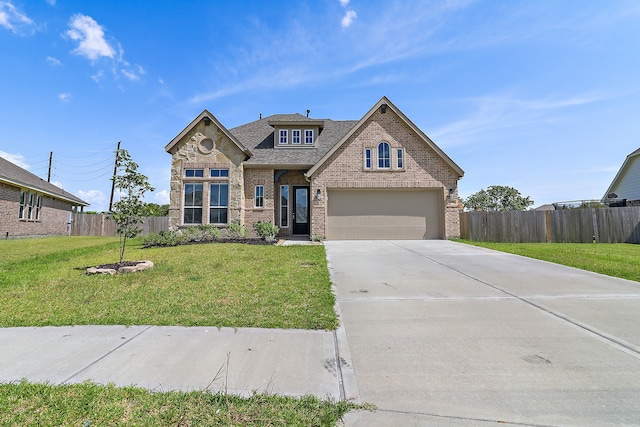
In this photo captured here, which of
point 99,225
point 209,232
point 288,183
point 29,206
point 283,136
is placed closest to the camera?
point 209,232

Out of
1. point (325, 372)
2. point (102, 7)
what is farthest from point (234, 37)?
point (325, 372)

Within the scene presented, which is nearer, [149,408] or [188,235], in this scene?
[149,408]

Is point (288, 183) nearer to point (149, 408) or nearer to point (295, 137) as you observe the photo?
point (295, 137)

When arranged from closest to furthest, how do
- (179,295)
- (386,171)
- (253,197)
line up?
(179,295) → (386,171) → (253,197)

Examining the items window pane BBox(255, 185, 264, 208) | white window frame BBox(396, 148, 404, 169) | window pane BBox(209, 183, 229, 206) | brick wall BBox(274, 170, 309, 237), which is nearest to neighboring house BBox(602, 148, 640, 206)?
white window frame BBox(396, 148, 404, 169)

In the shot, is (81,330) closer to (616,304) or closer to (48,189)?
(616,304)

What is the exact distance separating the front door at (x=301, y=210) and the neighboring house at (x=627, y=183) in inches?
805

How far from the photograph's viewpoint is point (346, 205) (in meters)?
14.7

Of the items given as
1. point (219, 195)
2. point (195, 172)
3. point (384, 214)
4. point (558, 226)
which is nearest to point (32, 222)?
point (195, 172)

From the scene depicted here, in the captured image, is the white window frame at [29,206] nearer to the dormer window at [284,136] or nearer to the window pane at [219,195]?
the window pane at [219,195]

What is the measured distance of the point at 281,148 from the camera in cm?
1709

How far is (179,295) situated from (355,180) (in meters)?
10.9

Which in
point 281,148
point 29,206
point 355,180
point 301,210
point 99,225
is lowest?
point 99,225

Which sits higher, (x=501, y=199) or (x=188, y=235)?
(x=501, y=199)
